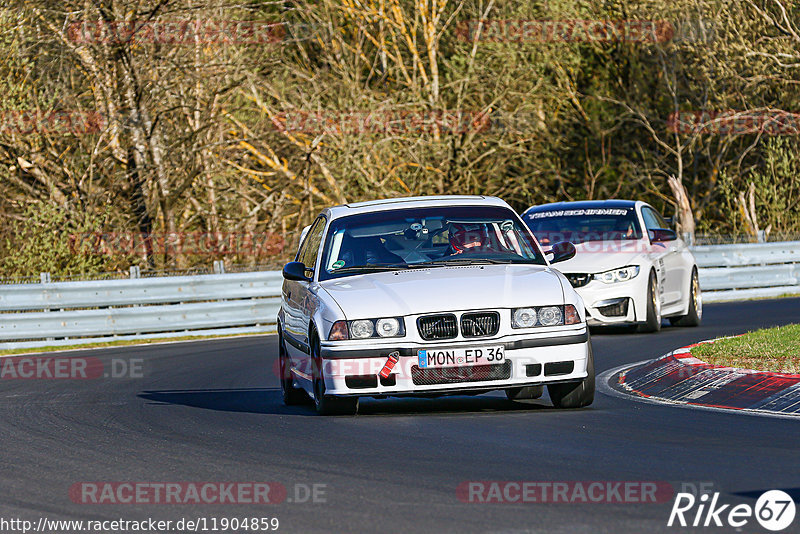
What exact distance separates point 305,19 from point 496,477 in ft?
97.5

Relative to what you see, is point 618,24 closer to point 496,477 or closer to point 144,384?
point 144,384

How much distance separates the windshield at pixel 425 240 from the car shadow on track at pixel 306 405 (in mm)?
1094

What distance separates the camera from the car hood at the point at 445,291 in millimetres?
9641

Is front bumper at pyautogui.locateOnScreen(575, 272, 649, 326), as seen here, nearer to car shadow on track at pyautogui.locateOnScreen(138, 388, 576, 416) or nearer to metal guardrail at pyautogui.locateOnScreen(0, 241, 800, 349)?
car shadow on track at pyautogui.locateOnScreen(138, 388, 576, 416)

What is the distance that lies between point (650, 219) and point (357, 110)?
12.5 m

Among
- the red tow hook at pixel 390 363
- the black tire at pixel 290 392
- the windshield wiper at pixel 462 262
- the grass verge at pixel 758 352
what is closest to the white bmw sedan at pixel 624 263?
the grass verge at pixel 758 352

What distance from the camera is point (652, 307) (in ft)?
56.1

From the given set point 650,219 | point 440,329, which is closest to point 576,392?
point 440,329

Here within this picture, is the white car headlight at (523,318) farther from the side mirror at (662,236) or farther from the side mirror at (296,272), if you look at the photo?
the side mirror at (662,236)

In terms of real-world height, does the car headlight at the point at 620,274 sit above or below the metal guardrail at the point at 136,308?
above

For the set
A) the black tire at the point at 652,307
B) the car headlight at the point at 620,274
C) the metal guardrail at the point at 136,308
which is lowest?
the metal guardrail at the point at 136,308

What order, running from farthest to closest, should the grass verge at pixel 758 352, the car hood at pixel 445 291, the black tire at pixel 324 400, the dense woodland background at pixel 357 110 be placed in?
the dense woodland background at pixel 357 110, the grass verge at pixel 758 352, the black tire at pixel 324 400, the car hood at pixel 445 291

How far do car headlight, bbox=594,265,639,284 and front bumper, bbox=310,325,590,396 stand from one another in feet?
24.0

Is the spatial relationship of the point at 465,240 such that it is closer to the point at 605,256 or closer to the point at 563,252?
the point at 563,252
